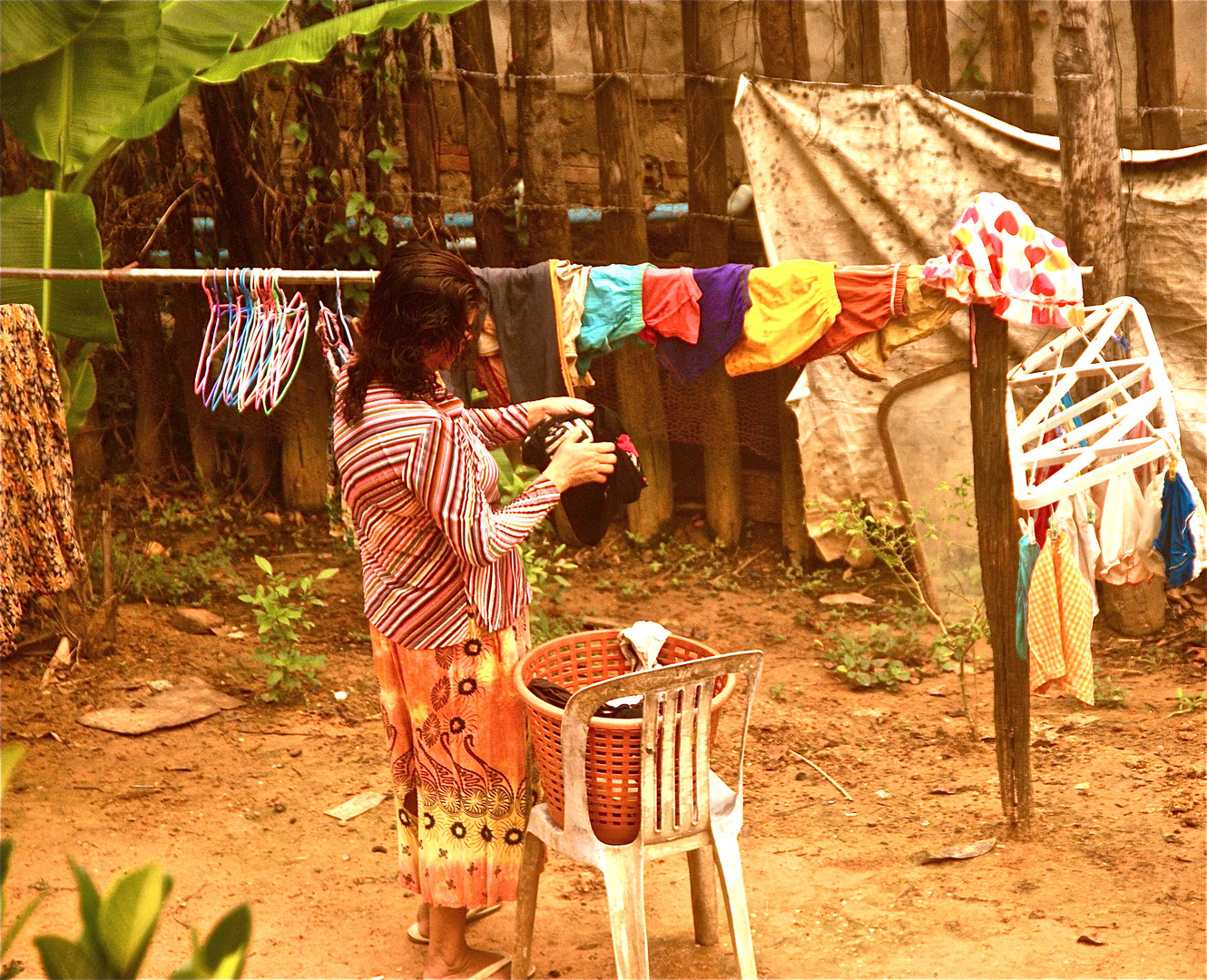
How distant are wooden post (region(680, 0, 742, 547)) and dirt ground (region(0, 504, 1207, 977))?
0.93m

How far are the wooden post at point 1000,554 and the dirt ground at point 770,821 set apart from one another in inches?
9.6

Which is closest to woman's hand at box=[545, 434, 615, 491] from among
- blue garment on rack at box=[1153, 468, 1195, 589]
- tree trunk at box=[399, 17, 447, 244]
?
blue garment on rack at box=[1153, 468, 1195, 589]

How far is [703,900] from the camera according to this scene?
324cm

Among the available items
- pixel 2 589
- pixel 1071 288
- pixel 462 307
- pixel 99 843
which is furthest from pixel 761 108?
pixel 99 843

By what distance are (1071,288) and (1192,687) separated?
225cm

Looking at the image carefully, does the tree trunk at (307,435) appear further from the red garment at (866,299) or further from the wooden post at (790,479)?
the red garment at (866,299)

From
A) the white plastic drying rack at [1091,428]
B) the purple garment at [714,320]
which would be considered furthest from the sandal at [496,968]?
the white plastic drying rack at [1091,428]

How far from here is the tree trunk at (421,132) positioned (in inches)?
220

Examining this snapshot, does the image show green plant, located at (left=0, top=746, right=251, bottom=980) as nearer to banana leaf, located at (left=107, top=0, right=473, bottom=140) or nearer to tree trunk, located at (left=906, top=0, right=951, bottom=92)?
banana leaf, located at (left=107, top=0, right=473, bottom=140)

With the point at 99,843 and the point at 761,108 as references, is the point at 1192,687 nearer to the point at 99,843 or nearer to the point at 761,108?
the point at 761,108

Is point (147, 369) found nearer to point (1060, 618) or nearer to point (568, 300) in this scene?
point (568, 300)

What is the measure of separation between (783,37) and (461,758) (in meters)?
3.74

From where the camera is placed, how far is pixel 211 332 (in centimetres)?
354

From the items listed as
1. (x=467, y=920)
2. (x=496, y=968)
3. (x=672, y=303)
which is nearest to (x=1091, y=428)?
(x=672, y=303)
